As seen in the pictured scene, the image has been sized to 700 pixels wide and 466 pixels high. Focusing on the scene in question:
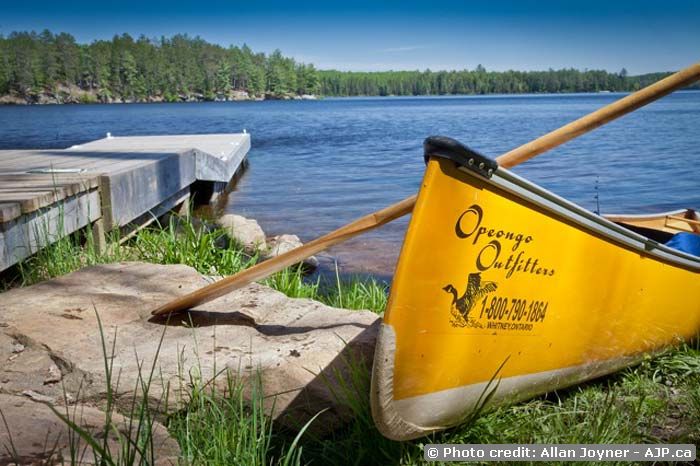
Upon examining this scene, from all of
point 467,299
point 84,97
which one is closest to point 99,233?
point 467,299

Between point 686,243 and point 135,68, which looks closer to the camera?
point 686,243

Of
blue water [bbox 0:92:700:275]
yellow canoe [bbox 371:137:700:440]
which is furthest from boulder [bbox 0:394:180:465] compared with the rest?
blue water [bbox 0:92:700:275]

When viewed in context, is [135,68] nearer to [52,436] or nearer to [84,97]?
[84,97]

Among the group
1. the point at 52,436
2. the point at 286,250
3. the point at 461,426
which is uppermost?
the point at 52,436

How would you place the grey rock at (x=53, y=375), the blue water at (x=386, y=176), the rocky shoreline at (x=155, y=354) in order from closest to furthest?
the rocky shoreline at (x=155, y=354) → the grey rock at (x=53, y=375) → the blue water at (x=386, y=176)

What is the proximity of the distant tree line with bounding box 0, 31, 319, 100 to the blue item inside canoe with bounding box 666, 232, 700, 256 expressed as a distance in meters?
122

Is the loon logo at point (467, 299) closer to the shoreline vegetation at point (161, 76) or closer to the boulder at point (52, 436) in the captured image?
the boulder at point (52, 436)

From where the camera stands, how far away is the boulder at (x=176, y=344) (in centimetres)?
301

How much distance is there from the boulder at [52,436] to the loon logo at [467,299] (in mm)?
1177

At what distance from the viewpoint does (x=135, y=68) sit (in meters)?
126

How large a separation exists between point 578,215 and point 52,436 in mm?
2277

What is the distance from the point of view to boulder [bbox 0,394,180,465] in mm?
1998

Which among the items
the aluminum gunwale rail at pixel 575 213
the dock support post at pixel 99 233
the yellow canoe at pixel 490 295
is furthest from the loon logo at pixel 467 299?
the dock support post at pixel 99 233

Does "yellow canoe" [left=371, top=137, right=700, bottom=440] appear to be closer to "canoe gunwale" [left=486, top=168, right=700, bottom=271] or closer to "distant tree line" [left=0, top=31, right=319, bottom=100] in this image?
"canoe gunwale" [left=486, top=168, right=700, bottom=271]
